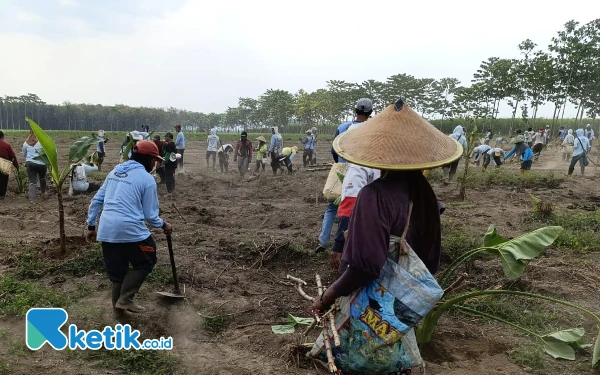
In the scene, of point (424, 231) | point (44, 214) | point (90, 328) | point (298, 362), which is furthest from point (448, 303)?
point (44, 214)

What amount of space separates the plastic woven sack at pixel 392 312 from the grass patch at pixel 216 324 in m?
2.24

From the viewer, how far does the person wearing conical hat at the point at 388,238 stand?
173cm

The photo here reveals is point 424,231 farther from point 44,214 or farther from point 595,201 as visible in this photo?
point 595,201

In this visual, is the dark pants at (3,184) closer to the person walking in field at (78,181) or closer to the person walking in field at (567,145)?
the person walking in field at (78,181)

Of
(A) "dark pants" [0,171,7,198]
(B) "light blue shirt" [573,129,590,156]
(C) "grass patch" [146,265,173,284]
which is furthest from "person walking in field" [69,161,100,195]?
(B) "light blue shirt" [573,129,590,156]

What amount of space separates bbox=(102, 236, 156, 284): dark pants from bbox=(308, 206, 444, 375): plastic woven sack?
2.41 metres

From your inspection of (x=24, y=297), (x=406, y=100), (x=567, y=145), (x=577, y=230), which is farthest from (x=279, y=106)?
(x=24, y=297)

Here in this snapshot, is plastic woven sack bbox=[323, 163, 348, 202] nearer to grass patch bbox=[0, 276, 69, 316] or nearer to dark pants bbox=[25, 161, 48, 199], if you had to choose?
grass patch bbox=[0, 276, 69, 316]

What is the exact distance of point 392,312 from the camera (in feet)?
5.72

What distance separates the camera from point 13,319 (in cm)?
371

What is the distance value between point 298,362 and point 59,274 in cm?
323

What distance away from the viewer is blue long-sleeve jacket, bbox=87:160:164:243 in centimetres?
356

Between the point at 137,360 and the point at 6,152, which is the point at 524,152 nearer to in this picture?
the point at 137,360

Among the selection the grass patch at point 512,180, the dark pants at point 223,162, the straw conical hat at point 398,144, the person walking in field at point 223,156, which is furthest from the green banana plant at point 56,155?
the dark pants at point 223,162
